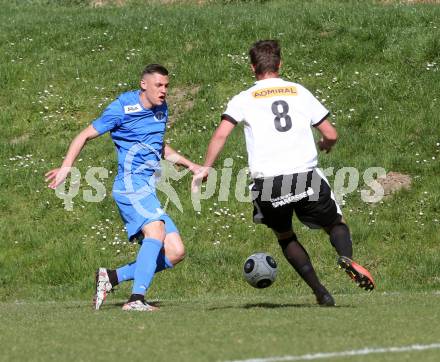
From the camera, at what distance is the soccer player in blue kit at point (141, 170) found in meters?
9.36

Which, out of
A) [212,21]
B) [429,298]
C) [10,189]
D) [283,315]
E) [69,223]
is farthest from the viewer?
[212,21]

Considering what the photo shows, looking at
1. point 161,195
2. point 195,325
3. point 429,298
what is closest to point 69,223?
point 161,195

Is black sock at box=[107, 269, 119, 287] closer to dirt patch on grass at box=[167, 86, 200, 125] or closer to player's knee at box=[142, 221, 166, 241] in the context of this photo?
player's knee at box=[142, 221, 166, 241]

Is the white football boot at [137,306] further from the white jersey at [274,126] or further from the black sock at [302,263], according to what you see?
the white jersey at [274,126]

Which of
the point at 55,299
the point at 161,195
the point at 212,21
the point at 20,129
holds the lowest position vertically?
the point at 55,299

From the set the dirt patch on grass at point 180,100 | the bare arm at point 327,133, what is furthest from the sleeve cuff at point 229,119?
the dirt patch on grass at point 180,100

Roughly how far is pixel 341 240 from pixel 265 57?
1.66 meters

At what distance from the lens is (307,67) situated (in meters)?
18.8

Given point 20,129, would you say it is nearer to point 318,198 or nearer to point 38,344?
point 318,198

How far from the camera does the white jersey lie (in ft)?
27.6

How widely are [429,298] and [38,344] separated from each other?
422 centimetres

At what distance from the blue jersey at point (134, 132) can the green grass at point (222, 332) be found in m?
1.31

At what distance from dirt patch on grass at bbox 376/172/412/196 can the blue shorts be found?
6.45 meters

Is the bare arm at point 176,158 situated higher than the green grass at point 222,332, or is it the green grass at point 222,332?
the bare arm at point 176,158
